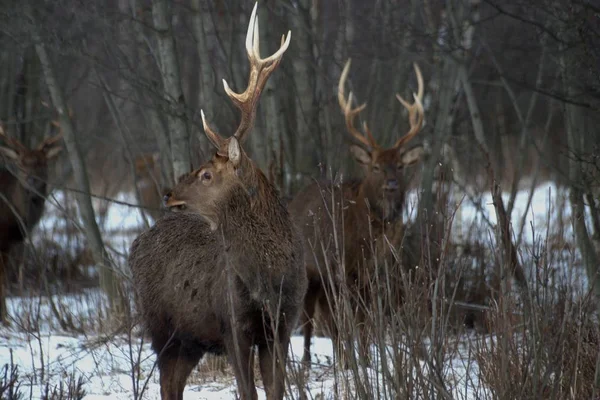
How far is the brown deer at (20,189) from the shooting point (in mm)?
10250

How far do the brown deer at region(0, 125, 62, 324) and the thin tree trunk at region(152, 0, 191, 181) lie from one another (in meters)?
3.28

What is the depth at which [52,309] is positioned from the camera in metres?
8.10

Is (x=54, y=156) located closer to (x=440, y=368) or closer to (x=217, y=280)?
(x=217, y=280)

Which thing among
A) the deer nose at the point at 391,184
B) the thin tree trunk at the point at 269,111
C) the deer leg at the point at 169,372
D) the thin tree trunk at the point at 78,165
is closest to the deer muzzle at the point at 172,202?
the deer leg at the point at 169,372

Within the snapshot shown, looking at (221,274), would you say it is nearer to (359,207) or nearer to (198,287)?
(198,287)

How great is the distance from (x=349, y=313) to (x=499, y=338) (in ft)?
2.15

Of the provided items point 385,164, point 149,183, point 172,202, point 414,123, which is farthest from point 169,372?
point 149,183

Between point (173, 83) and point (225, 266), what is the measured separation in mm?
2821

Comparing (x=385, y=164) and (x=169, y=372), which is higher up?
(x=385, y=164)

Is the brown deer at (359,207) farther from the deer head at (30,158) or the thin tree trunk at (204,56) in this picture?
the deer head at (30,158)

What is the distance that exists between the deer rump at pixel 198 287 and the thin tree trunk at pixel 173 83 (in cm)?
155

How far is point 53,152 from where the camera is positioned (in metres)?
10.9

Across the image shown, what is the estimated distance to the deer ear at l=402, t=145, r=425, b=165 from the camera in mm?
9023

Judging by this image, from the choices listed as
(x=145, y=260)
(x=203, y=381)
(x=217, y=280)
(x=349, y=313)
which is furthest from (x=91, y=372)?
(x=349, y=313)
